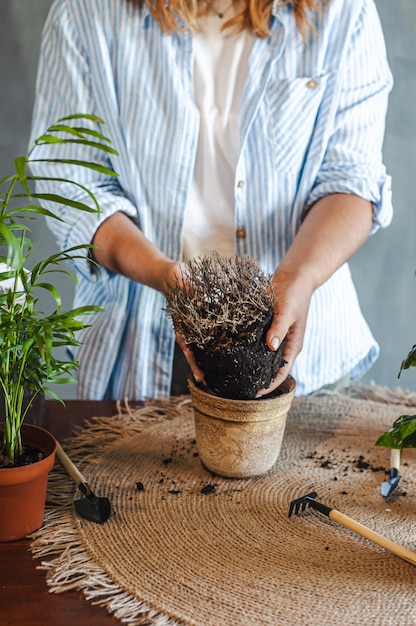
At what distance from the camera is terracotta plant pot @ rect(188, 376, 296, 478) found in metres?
0.89

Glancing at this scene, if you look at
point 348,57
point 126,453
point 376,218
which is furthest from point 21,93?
point 126,453

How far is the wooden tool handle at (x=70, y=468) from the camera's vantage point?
0.88 m

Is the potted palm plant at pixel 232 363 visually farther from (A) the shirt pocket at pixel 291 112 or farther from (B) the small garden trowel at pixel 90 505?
(A) the shirt pocket at pixel 291 112

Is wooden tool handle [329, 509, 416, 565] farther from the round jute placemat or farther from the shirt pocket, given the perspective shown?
the shirt pocket

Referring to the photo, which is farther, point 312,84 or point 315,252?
point 312,84

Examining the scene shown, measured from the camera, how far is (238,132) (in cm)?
134

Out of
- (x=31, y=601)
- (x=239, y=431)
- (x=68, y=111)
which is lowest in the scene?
(x=31, y=601)

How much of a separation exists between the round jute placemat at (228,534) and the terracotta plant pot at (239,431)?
0.07 feet

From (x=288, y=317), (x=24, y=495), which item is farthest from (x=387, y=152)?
(x=24, y=495)

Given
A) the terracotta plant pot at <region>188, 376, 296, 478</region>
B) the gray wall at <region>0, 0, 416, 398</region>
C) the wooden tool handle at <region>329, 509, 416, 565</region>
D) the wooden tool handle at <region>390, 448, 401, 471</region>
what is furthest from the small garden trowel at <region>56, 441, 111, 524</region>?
the gray wall at <region>0, 0, 416, 398</region>

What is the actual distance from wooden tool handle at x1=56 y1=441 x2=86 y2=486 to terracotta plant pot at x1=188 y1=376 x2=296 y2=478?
0.16 metres

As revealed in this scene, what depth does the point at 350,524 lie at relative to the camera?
80 cm

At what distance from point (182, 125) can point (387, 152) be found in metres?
0.76

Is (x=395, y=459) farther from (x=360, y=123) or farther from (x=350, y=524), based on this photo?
(x=360, y=123)
